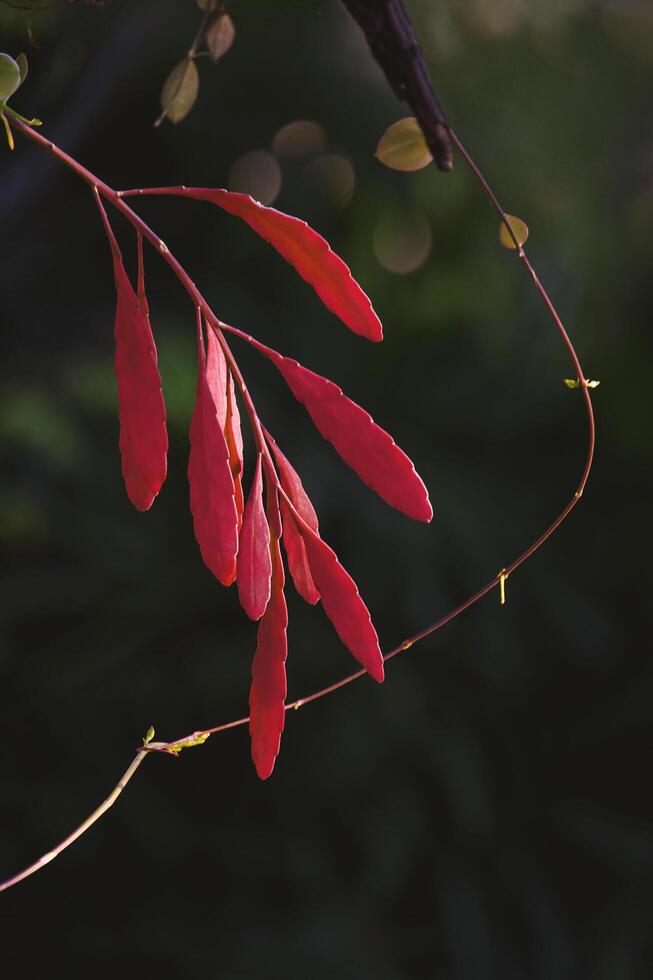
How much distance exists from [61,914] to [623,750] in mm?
611

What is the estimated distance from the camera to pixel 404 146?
24 centimetres

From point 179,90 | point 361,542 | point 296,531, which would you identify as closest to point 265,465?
point 296,531

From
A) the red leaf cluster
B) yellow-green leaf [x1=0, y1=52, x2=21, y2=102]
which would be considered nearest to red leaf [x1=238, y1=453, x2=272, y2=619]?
the red leaf cluster

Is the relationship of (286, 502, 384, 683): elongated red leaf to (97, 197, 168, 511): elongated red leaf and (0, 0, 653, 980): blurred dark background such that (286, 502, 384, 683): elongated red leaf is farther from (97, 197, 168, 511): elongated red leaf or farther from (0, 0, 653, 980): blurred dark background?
(0, 0, 653, 980): blurred dark background

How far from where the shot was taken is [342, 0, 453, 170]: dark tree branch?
205mm

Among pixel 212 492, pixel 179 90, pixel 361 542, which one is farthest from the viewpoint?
pixel 361 542

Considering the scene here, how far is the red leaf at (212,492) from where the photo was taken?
7.1 inches

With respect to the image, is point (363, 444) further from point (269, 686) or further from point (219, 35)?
point (219, 35)

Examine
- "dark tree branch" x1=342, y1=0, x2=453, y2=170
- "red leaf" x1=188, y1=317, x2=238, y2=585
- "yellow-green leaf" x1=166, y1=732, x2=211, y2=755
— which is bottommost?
"yellow-green leaf" x1=166, y1=732, x2=211, y2=755

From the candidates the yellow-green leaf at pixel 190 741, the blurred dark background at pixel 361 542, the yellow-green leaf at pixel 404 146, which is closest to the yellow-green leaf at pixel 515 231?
A: the yellow-green leaf at pixel 404 146

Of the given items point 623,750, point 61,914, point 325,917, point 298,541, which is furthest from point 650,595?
point 298,541

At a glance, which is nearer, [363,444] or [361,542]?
[363,444]

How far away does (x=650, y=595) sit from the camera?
1041 mm

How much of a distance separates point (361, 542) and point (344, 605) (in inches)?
32.6
